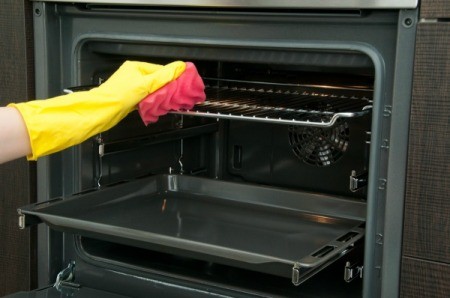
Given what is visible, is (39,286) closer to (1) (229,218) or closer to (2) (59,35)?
(1) (229,218)

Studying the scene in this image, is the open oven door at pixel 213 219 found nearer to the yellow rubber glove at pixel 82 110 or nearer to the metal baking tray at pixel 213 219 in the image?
the metal baking tray at pixel 213 219

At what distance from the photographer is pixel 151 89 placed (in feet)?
4.50

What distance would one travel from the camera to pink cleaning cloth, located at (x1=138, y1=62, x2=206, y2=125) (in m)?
1.39

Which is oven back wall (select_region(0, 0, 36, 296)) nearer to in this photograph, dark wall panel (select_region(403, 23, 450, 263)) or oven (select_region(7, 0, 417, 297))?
oven (select_region(7, 0, 417, 297))

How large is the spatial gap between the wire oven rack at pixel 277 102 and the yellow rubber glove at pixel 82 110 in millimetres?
127

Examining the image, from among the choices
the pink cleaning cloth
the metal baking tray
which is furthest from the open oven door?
the pink cleaning cloth

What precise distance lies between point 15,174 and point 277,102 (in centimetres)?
63

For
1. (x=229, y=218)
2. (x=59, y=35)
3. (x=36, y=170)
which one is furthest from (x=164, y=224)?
(x=59, y=35)

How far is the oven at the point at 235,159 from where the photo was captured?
4.19ft

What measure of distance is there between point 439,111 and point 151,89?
1.73 ft

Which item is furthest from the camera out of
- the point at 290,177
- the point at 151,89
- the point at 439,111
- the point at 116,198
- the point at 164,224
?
the point at 290,177

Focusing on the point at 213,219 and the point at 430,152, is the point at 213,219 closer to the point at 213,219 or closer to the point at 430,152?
the point at 213,219

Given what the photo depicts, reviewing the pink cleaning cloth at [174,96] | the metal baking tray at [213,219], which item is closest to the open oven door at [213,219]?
the metal baking tray at [213,219]

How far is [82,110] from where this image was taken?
1314mm
